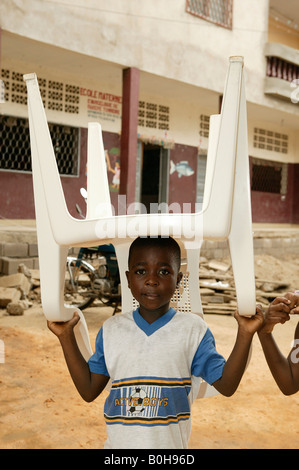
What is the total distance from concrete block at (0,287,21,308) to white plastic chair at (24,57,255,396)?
14.5 ft

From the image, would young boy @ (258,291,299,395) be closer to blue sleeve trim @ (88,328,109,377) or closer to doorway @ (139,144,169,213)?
blue sleeve trim @ (88,328,109,377)

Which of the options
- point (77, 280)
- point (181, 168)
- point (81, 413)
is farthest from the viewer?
point (181, 168)

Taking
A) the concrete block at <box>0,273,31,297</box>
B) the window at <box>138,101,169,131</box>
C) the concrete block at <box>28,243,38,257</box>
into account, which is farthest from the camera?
the window at <box>138,101,169,131</box>

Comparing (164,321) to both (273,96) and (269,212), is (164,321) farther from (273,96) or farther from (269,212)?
(269,212)

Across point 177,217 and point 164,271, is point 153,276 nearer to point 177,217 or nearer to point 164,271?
point 164,271

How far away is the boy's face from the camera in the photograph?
1.20 meters

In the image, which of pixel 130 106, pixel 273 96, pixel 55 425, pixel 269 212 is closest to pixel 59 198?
pixel 55 425

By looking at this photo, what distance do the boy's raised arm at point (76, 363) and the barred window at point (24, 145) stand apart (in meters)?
6.62

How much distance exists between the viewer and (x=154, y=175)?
10.5 metres

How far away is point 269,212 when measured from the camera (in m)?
12.7

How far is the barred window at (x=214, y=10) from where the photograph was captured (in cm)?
850

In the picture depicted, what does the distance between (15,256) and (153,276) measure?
A: 541cm

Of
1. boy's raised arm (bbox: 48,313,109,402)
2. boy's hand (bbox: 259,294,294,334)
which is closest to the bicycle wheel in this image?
boy's raised arm (bbox: 48,313,109,402)

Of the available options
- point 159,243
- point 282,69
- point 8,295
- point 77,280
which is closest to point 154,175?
point 282,69
